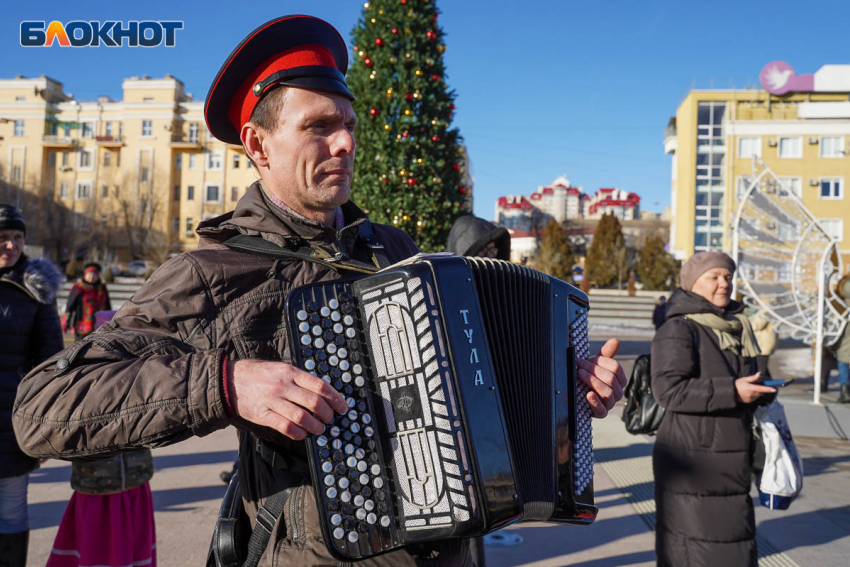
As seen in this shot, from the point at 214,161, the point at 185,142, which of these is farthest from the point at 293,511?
the point at 185,142

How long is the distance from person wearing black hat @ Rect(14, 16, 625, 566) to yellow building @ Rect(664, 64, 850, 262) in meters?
39.8

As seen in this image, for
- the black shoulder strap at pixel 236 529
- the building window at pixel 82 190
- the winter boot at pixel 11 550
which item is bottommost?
the winter boot at pixel 11 550

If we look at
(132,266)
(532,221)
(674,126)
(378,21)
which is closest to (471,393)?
(378,21)

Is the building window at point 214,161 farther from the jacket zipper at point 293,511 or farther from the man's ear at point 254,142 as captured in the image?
the jacket zipper at point 293,511

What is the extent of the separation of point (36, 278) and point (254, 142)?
2.49 meters

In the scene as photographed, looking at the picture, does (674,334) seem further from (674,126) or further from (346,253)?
(674,126)

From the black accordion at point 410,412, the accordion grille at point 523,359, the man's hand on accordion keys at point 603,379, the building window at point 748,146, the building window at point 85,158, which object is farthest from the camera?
the building window at point 85,158

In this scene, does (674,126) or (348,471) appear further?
(674,126)

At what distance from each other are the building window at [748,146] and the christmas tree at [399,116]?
129 ft

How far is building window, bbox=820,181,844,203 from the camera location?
38.8 meters

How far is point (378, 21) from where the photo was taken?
7734mm

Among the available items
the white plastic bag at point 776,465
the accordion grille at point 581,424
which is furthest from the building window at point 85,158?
the accordion grille at point 581,424

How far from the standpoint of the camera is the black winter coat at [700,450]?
10.8 ft

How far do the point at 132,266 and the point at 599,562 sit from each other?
46.9 meters
